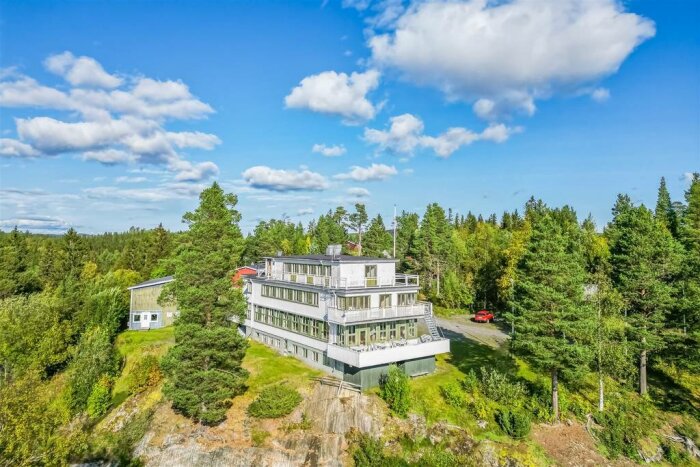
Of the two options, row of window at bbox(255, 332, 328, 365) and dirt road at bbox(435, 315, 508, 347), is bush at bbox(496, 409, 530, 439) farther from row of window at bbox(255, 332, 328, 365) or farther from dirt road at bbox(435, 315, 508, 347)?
dirt road at bbox(435, 315, 508, 347)

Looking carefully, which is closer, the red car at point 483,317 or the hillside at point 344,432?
the hillside at point 344,432

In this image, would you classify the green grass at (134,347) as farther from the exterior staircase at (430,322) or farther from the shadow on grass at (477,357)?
the shadow on grass at (477,357)

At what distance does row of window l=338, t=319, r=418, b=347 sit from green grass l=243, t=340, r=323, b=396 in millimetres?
4237

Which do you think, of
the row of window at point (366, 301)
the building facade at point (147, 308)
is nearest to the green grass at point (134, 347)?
the building facade at point (147, 308)

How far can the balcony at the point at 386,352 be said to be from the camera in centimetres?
3153

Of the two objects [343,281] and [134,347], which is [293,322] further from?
[134,347]

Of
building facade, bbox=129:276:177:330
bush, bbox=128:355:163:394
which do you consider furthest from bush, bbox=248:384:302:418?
building facade, bbox=129:276:177:330

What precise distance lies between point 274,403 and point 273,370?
6.27 m

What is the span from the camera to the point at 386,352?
32.6m

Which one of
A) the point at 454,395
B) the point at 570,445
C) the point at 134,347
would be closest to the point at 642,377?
the point at 570,445

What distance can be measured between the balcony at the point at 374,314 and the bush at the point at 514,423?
10546 millimetres

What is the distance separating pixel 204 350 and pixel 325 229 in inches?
2631

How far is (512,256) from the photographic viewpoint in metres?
54.7

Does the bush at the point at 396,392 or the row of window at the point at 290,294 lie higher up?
the row of window at the point at 290,294
